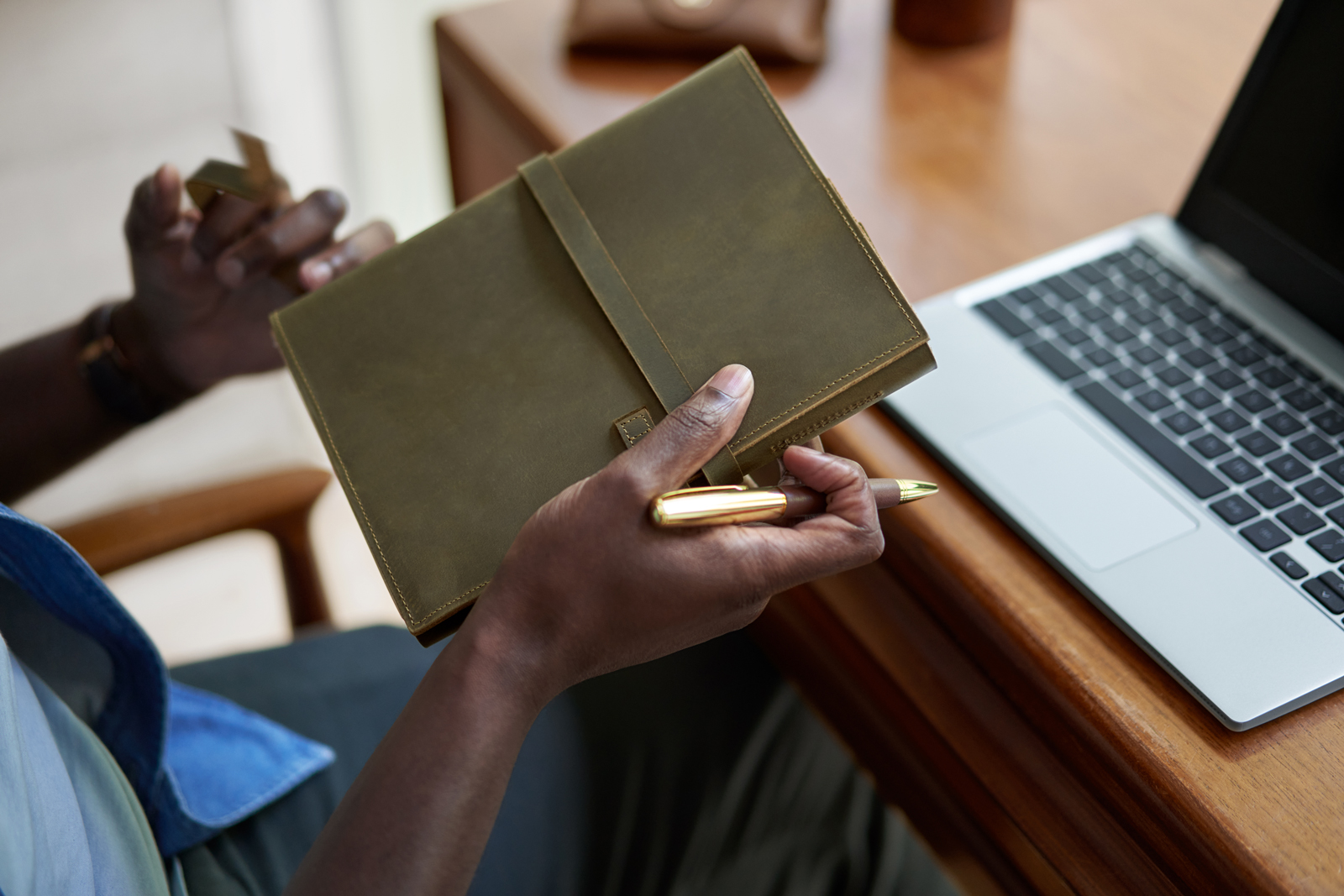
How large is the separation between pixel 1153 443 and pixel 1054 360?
0.09 m

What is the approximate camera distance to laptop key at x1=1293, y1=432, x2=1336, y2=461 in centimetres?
57

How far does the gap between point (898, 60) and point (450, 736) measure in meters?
0.78

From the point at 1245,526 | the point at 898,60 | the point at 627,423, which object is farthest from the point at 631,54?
the point at 1245,526

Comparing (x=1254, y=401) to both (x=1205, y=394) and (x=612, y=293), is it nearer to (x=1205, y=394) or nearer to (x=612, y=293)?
(x=1205, y=394)

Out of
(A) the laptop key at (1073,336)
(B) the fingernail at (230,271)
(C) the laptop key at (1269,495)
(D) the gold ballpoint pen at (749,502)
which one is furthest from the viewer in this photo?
(B) the fingernail at (230,271)

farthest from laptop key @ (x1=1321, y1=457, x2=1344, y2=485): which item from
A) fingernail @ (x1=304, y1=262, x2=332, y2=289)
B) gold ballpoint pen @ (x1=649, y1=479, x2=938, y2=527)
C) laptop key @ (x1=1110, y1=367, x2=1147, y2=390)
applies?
fingernail @ (x1=304, y1=262, x2=332, y2=289)

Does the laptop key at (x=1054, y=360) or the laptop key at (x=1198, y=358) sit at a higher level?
the laptop key at (x=1054, y=360)

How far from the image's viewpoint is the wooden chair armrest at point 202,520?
2.51 ft

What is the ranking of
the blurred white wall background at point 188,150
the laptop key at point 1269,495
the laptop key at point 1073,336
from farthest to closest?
the blurred white wall background at point 188,150
the laptop key at point 1073,336
the laptop key at point 1269,495

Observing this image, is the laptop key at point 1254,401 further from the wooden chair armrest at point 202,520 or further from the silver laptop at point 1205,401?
the wooden chair armrest at point 202,520

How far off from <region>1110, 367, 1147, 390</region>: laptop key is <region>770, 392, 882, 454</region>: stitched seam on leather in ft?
0.68

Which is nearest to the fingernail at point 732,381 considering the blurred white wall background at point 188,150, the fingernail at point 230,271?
the fingernail at point 230,271


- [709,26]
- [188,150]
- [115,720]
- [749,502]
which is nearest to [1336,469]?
[749,502]

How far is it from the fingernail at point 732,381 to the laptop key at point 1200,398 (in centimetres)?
31
